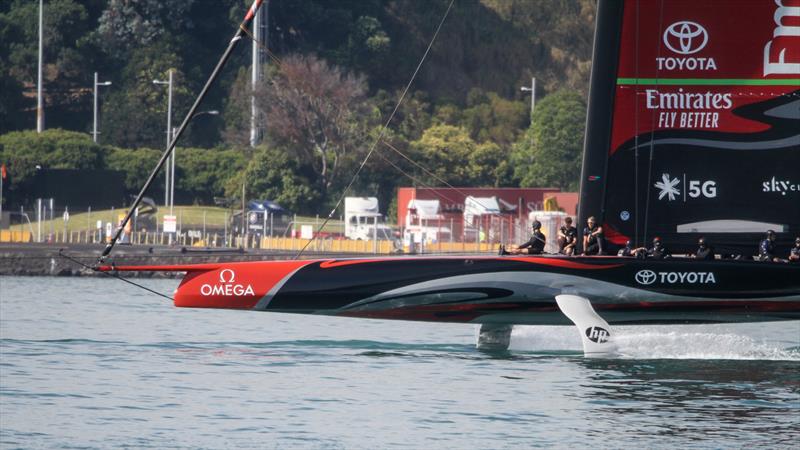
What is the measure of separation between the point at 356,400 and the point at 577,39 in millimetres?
74127

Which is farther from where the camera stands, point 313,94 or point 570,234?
point 313,94

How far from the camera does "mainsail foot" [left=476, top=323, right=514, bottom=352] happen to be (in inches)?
853

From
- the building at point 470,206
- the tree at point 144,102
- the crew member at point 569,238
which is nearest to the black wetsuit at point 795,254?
the crew member at point 569,238

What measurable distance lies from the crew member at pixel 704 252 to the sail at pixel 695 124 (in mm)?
201

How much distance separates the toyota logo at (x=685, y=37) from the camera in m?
19.4

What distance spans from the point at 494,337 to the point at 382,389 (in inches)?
186

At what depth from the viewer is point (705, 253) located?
19.3 metres

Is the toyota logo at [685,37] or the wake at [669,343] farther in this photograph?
the wake at [669,343]

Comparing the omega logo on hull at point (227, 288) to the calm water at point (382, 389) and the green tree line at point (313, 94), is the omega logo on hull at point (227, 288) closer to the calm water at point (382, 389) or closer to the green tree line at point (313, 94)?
the calm water at point (382, 389)

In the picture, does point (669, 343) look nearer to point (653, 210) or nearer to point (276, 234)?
point (653, 210)

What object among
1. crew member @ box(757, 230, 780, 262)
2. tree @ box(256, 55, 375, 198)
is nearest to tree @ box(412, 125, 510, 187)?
tree @ box(256, 55, 375, 198)

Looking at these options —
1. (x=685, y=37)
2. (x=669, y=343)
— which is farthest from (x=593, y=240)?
(x=685, y=37)

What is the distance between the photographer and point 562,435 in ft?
47.8

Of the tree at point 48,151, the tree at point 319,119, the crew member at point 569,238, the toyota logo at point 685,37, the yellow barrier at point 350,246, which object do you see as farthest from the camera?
the tree at point 319,119
